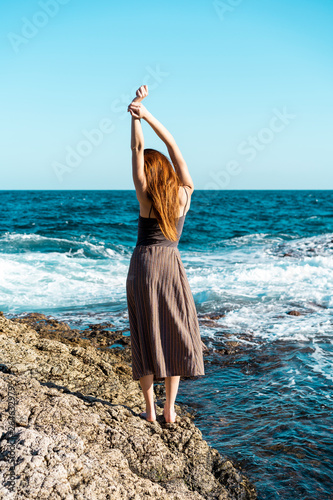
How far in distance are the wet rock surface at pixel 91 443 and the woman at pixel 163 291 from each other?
0.43 meters

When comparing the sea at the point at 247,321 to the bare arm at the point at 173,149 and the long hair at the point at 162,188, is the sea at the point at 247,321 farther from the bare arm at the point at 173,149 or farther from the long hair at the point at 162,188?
the bare arm at the point at 173,149

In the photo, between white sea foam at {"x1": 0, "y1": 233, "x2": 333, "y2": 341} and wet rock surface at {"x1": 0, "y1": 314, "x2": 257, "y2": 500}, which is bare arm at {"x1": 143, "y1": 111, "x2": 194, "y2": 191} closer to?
wet rock surface at {"x1": 0, "y1": 314, "x2": 257, "y2": 500}

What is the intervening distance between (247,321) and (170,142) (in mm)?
5059

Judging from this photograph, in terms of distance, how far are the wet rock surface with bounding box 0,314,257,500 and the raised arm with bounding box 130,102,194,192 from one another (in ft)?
5.61

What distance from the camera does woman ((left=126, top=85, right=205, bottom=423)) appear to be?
9.94 feet

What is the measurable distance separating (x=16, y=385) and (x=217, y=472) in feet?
4.87

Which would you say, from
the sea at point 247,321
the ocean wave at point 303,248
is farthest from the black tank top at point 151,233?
the ocean wave at point 303,248

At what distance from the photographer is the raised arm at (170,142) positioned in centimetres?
285

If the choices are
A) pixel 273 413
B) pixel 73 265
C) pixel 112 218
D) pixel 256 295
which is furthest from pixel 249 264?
pixel 112 218

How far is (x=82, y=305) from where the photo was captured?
9.01m

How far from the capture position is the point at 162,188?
9.73 ft

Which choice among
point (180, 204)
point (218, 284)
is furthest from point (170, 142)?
point (218, 284)

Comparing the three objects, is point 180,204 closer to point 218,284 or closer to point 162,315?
point 162,315

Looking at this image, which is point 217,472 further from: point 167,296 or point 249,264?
point 249,264
